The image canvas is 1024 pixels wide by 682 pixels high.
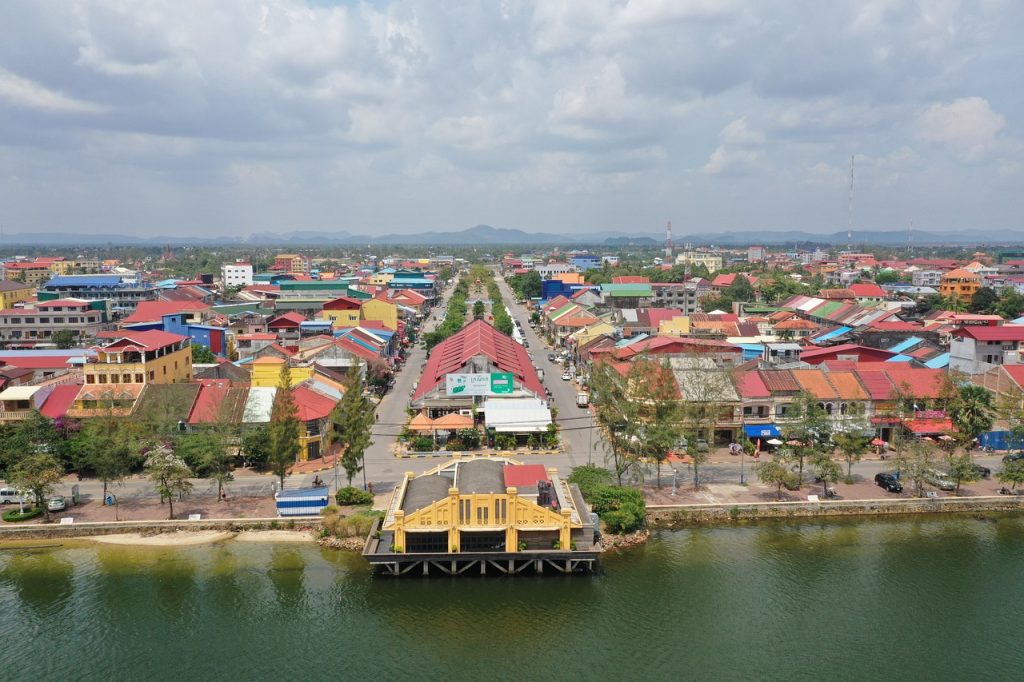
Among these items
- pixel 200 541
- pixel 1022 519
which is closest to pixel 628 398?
pixel 1022 519

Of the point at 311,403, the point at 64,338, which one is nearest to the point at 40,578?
the point at 311,403

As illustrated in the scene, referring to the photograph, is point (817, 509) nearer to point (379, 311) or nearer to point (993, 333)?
point (993, 333)

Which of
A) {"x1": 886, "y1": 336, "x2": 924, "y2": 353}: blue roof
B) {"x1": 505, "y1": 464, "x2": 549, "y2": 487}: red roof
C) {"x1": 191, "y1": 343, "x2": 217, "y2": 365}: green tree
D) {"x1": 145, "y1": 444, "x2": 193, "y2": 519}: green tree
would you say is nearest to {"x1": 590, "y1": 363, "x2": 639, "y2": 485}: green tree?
{"x1": 505, "y1": 464, "x2": 549, "y2": 487}: red roof

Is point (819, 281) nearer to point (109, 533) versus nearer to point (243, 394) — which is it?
point (243, 394)

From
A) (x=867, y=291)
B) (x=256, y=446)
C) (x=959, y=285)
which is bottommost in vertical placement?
(x=256, y=446)

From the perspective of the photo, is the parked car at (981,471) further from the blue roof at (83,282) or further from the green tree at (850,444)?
the blue roof at (83,282)

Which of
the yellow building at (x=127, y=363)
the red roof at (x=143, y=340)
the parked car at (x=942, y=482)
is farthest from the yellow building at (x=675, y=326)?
the yellow building at (x=127, y=363)
